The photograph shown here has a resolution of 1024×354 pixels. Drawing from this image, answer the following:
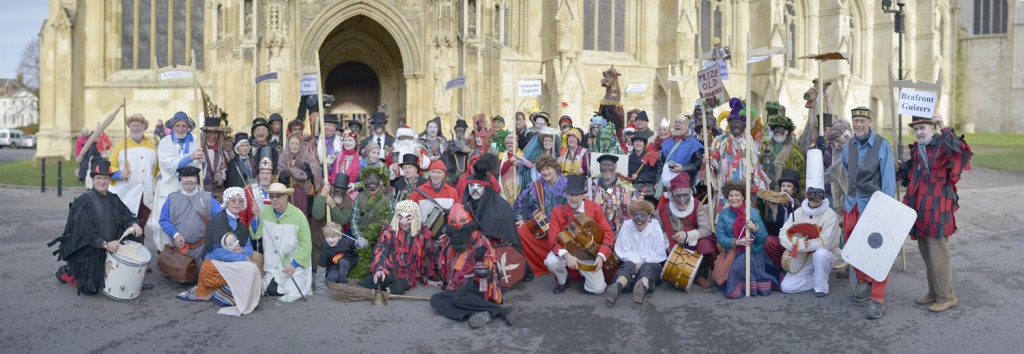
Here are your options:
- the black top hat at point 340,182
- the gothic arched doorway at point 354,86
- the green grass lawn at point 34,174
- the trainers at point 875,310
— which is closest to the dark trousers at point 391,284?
the black top hat at point 340,182

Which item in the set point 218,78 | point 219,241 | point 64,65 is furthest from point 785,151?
point 64,65

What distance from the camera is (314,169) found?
9953 millimetres

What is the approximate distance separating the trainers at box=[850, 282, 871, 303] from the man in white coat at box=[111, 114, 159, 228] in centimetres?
808

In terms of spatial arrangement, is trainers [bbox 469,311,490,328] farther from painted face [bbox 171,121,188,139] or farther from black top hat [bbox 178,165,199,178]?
painted face [bbox 171,121,188,139]

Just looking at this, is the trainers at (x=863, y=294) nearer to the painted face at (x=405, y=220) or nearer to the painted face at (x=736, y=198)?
the painted face at (x=736, y=198)

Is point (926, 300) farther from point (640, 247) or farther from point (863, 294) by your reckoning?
point (640, 247)

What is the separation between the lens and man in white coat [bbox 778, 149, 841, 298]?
7898 millimetres

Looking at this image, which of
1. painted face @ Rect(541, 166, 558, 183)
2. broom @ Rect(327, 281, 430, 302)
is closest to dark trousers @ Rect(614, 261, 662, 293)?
painted face @ Rect(541, 166, 558, 183)

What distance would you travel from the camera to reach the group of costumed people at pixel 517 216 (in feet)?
24.4

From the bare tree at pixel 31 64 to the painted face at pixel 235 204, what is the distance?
60.1 meters

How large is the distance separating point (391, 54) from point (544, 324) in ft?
61.9

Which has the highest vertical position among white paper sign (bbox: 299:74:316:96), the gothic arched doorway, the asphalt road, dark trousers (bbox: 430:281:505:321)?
the gothic arched doorway

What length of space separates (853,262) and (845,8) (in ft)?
91.2

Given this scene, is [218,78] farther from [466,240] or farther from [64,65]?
[466,240]
